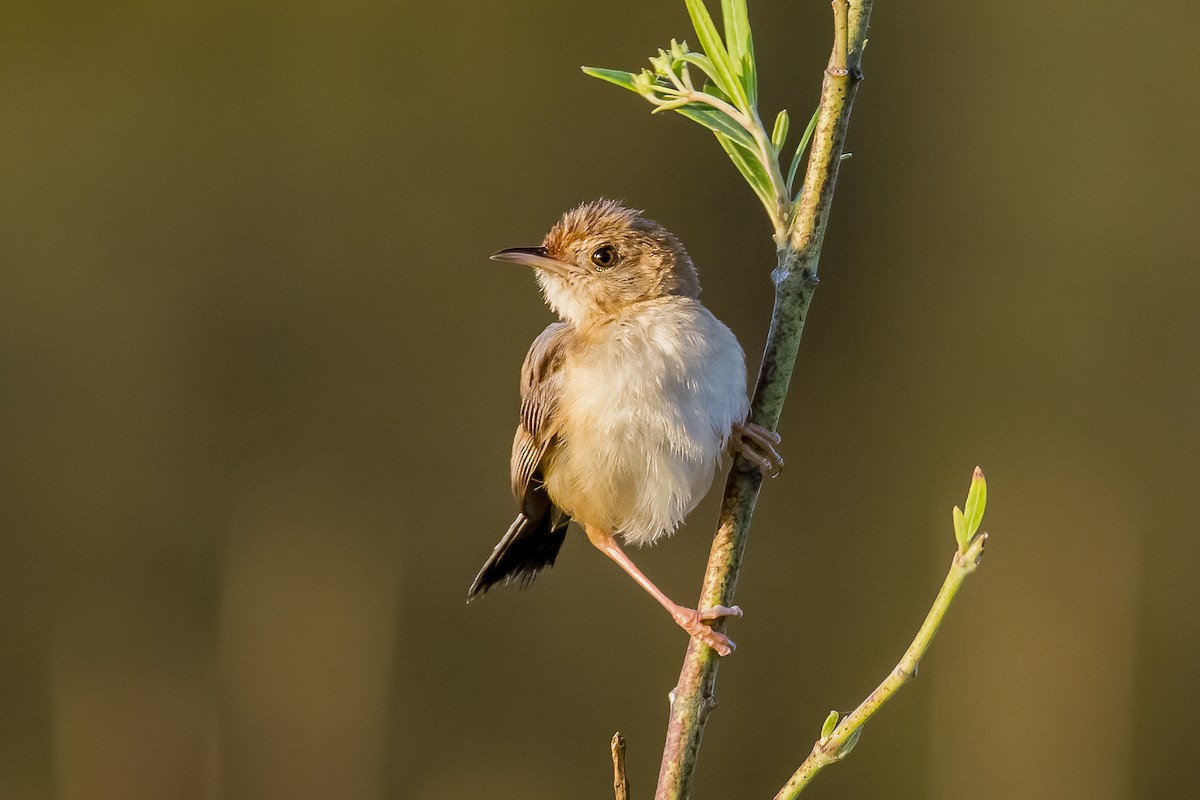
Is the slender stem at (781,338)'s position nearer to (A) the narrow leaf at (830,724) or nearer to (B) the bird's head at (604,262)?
(A) the narrow leaf at (830,724)

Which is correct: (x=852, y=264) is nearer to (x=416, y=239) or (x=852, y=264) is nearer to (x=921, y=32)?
(x=921, y=32)

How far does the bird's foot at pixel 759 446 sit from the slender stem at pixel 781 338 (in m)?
0.08

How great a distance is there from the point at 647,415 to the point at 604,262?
1.99 feet

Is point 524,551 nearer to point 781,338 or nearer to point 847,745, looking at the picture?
point 781,338

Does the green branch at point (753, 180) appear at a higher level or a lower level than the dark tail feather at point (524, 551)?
higher

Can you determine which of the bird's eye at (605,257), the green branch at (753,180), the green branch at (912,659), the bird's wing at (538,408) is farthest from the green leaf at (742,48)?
the bird's eye at (605,257)

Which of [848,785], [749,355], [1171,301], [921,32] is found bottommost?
[848,785]

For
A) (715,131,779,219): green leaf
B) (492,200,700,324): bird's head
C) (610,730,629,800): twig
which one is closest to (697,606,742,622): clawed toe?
(610,730,629,800): twig

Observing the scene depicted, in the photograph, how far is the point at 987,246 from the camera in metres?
5.82

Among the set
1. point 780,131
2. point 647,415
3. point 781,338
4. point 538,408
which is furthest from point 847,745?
point 538,408

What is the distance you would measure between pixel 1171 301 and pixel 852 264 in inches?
63.0

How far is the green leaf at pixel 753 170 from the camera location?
1.66 meters

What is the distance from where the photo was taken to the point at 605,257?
3.08m

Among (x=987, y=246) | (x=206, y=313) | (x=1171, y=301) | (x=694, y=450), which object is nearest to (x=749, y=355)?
(x=987, y=246)
